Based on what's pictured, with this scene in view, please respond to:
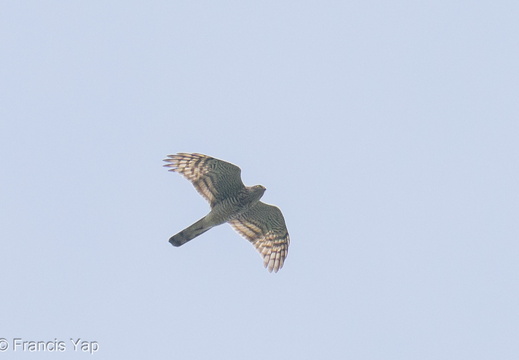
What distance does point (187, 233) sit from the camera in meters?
22.8

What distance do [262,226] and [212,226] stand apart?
1.99m

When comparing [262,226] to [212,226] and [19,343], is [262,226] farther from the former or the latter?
[19,343]

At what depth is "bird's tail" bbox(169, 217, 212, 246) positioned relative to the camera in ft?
74.6

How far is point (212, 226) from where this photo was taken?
23.0 meters

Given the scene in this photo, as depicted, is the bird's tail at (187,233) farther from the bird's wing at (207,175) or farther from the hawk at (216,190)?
the bird's wing at (207,175)

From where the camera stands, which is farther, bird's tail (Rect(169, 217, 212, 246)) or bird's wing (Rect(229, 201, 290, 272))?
bird's wing (Rect(229, 201, 290, 272))

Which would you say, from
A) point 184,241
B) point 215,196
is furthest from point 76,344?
point 215,196

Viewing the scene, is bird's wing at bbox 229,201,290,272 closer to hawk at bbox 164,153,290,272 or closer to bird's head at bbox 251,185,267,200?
hawk at bbox 164,153,290,272

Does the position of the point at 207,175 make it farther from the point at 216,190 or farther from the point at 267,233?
the point at 267,233

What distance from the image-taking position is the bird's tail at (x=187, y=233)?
22.8 meters

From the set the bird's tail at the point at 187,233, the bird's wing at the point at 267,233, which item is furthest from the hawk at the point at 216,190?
the bird's wing at the point at 267,233

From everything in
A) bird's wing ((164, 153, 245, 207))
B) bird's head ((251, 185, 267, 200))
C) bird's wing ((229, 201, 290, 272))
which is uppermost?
bird's wing ((164, 153, 245, 207))

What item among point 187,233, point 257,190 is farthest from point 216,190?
point 187,233

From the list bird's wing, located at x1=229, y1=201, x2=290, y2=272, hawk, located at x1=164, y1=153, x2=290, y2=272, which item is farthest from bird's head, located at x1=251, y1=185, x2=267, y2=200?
bird's wing, located at x1=229, y1=201, x2=290, y2=272
